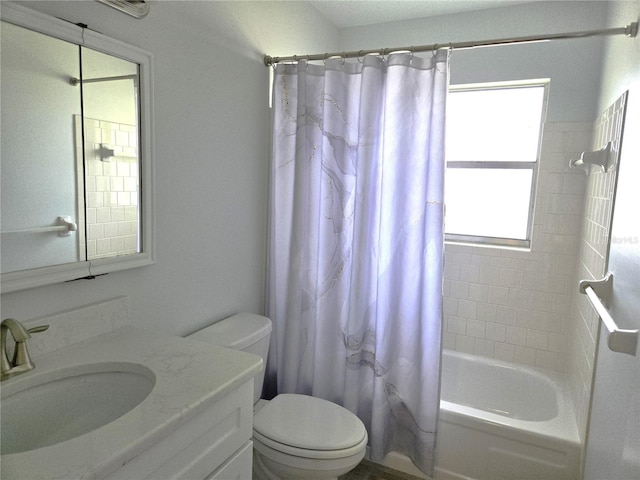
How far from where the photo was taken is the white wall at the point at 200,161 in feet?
4.71

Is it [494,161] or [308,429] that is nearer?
[308,429]

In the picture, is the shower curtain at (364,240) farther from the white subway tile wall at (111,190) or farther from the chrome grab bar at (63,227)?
the chrome grab bar at (63,227)

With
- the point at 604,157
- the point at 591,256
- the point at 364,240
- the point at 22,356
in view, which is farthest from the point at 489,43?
the point at 22,356

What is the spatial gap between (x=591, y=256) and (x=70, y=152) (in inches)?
88.0

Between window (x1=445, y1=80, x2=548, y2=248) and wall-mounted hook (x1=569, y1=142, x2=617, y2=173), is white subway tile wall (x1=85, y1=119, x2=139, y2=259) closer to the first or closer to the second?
wall-mounted hook (x1=569, y1=142, x2=617, y2=173)

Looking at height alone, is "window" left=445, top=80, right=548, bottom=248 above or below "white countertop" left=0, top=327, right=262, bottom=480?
above

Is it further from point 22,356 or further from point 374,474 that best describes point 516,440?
point 22,356

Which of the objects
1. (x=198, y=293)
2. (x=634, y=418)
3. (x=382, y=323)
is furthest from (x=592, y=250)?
(x=198, y=293)

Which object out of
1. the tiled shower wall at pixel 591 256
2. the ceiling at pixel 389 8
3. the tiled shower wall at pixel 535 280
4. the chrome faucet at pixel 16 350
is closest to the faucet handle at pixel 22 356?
the chrome faucet at pixel 16 350

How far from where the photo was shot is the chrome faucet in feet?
3.49

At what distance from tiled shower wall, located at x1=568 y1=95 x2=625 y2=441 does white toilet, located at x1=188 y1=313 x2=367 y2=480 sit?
1034mm

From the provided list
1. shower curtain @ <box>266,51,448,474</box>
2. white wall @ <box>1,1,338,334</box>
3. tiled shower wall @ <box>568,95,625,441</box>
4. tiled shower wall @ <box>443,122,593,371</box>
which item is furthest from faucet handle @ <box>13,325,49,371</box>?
tiled shower wall @ <box>443,122,593,371</box>

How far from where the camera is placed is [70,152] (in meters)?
1.24

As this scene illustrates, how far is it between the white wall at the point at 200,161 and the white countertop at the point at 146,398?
0.55 ft
